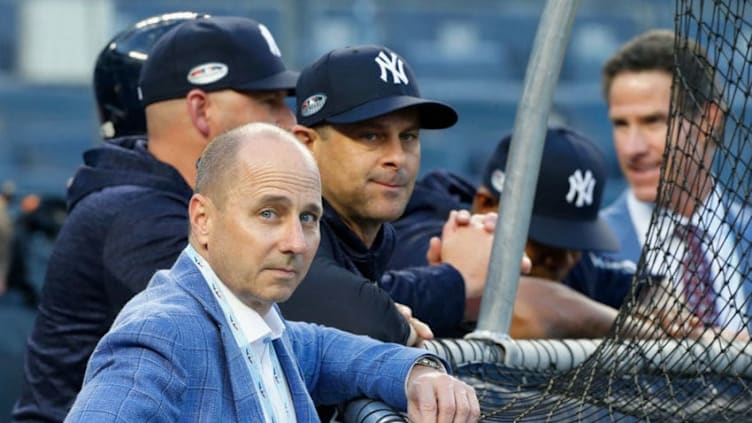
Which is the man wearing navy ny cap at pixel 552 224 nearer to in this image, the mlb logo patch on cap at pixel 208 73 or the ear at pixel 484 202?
the ear at pixel 484 202

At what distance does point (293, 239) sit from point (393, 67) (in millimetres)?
1057

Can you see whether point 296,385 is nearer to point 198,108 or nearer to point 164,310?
point 164,310

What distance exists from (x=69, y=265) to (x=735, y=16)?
5.63 ft

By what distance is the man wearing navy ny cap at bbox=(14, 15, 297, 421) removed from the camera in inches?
142

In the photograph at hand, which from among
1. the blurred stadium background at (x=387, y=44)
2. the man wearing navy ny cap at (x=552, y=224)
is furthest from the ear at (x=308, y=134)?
the blurred stadium background at (x=387, y=44)

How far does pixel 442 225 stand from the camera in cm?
439

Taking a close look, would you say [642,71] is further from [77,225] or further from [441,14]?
[441,14]

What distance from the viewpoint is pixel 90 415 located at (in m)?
2.29

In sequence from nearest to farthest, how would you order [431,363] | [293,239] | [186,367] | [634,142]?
[186,367], [293,239], [431,363], [634,142]

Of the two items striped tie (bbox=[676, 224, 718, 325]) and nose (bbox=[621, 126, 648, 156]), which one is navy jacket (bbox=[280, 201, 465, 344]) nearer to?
striped tie (bbox=[676, 224, 718, 325])

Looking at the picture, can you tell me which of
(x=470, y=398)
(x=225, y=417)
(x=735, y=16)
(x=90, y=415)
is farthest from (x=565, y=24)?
(x=90, y=415)

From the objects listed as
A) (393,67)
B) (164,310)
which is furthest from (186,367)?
(393,67)

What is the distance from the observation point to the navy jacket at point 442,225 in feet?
14.3

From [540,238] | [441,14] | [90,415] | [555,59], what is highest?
[555,59]
